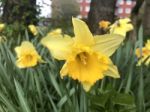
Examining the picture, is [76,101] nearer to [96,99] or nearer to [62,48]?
[96,99]

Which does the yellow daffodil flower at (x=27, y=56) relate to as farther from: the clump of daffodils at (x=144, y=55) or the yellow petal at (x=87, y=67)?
the yellow petal at (x=87, y=67)

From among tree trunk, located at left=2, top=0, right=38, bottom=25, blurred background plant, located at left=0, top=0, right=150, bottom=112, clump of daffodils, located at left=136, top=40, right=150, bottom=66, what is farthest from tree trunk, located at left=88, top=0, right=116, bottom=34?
clump of daffodils, located at left=136, top=40, right=150, bottom=66

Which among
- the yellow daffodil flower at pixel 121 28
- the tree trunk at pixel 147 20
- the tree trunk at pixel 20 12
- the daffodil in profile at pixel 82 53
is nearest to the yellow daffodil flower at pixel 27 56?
the yellow daffodil flower at pixel 121 28

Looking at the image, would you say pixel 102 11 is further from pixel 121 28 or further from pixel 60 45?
pixel 60 45

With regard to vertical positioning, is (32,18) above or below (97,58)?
below

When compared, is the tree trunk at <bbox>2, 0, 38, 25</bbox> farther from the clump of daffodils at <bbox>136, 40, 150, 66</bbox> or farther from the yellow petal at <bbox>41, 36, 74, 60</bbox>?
the yellow petal at <bbox>41, 36, 74, 60</bbox>

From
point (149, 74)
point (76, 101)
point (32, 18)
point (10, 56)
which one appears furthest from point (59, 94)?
point (32, 18)

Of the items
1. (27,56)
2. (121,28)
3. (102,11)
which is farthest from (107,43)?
(102,11)
